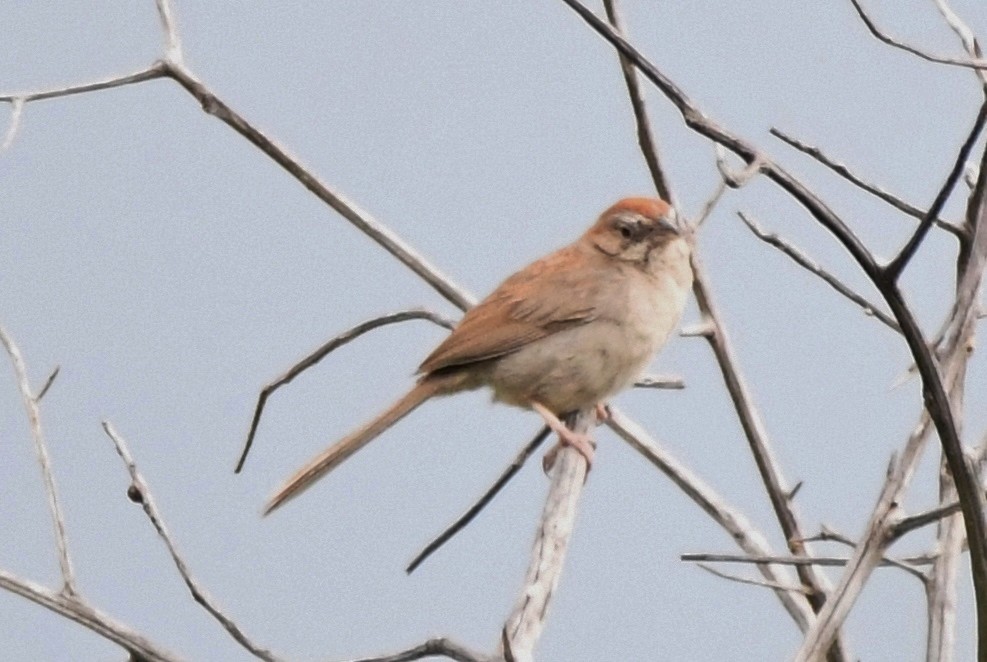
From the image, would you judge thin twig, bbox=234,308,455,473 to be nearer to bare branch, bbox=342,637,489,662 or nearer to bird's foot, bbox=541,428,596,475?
bird's foot, bbox=541,428,596,475

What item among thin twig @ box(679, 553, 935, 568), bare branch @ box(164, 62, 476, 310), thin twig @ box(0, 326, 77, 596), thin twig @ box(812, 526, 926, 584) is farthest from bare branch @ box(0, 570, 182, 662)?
bare branch @ box(164, 62, 476, 310)

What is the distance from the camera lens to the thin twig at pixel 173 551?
299 cm

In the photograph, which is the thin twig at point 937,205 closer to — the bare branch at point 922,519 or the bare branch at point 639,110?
the bare branch at point 922,519

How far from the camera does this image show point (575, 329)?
16.9ft

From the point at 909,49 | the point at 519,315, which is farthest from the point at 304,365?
the point at 909,49

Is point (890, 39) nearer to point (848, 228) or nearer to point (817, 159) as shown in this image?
point (817, 159)

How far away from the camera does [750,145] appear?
7.33 feet

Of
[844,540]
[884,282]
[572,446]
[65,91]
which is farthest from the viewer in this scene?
[572,446]

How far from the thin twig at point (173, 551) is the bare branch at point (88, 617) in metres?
0.13

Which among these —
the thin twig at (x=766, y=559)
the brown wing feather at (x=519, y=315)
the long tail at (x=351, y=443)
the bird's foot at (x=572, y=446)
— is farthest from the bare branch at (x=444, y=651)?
the brown wing feather at (x=519, y=315)

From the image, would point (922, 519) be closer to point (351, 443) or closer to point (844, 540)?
point (844, 540)

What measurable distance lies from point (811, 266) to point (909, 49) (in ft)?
1.47

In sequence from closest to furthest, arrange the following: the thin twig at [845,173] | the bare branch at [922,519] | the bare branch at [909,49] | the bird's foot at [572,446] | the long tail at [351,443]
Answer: the thin twig at [845,173], the bare branch at [922,519], the bare branch at [909,49], the bird's foot at [572,446], the long tail at [351,443]

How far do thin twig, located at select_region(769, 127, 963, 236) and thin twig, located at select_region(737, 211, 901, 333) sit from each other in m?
0.15
